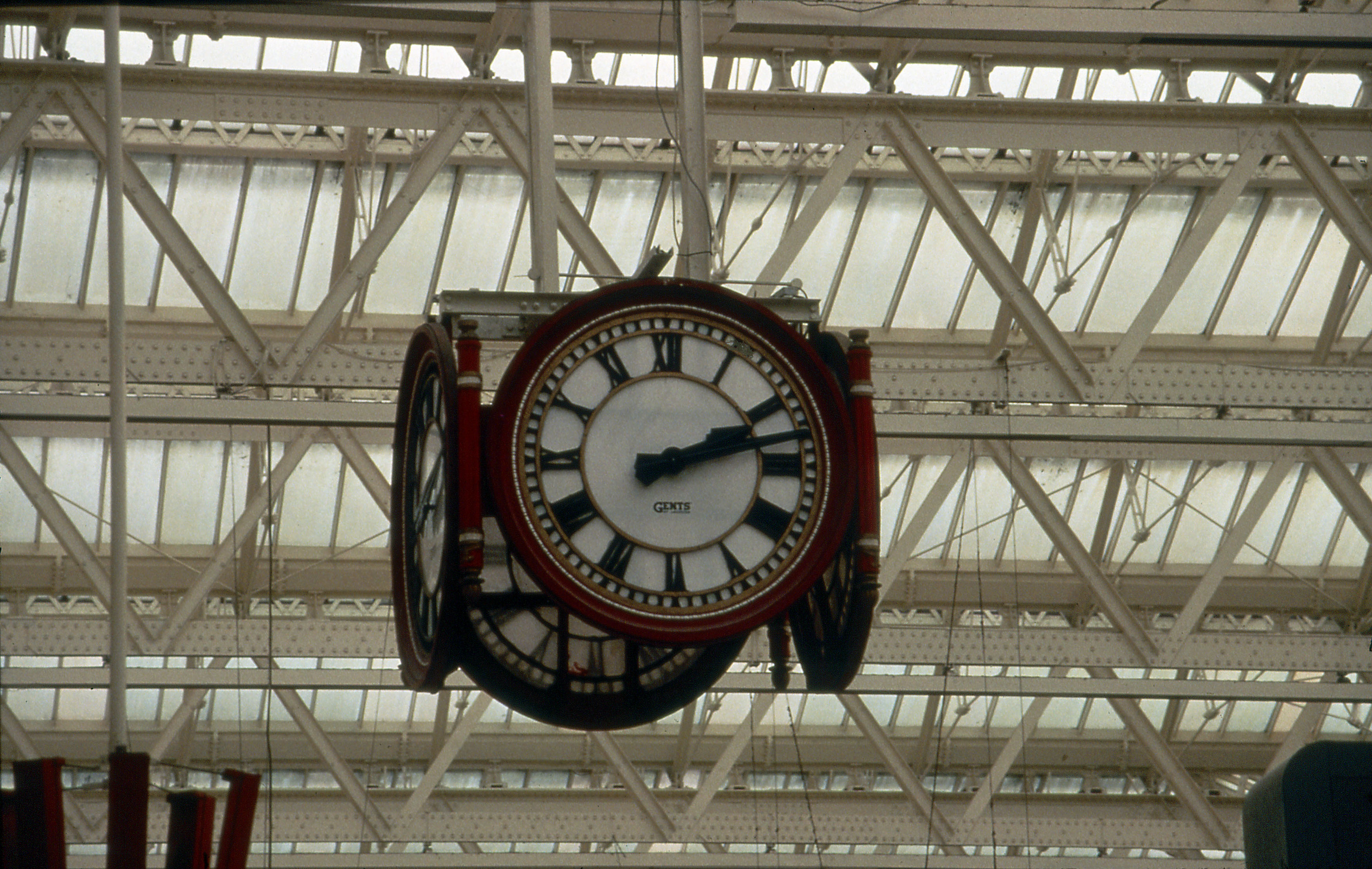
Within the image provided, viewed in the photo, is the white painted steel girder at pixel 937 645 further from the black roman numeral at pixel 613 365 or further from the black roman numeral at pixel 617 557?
the black roman numeral at pixel 617 557

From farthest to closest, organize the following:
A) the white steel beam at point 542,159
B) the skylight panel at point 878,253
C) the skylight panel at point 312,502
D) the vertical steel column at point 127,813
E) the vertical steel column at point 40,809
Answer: the skylight panel at point 312,502 < the skylight panel at point 878,253 < the white steel beam at point 542,159 < the vertical steel column at point 127,813 < the vertical steel column at point 40,809

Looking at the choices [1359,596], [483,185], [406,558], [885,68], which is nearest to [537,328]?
[406,558]

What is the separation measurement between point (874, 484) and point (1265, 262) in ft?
63.4

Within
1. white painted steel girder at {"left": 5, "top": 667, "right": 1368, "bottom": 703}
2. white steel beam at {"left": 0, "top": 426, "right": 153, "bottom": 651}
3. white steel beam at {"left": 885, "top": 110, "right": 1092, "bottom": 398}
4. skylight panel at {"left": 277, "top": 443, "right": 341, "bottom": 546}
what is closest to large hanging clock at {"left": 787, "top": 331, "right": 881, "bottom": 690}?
white steel beam at {"left": 885, "top": 110, "right": 1092, "bottom": 398}

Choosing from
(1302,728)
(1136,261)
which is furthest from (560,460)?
(1302,728)

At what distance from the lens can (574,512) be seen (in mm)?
5164

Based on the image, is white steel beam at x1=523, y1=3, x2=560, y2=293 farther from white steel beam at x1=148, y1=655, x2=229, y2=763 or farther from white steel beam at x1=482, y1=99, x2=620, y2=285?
white steel beam at x1=148, y1=655, x2=229, y2=763

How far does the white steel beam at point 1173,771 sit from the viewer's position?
69.3 feet

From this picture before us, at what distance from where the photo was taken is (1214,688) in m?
17.9

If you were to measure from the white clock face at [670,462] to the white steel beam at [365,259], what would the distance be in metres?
7.67

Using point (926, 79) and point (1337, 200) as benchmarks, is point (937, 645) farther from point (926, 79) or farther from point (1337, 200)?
point (926, 79)

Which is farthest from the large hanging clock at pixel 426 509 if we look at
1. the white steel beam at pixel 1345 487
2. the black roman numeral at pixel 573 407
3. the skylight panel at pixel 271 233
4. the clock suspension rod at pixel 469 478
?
the skylight panel at pixel 271 233

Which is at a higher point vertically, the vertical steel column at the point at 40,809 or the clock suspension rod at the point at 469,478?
the clock suspension rod at the point at 469,478

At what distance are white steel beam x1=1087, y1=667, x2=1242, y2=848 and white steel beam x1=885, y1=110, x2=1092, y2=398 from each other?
7.69 metres
